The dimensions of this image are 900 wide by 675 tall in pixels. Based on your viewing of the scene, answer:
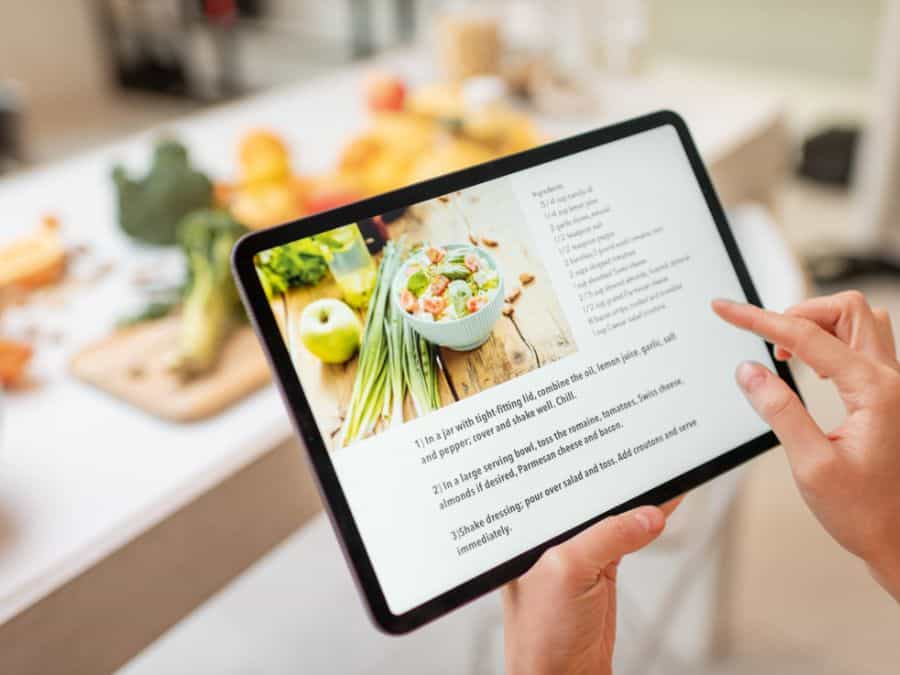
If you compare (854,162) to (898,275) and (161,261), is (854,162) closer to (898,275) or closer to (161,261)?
(898,275)

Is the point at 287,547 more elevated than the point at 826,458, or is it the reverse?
the point at 826,458

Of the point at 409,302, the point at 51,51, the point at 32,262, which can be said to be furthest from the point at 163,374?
the point at 51,51

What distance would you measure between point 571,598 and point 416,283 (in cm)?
22

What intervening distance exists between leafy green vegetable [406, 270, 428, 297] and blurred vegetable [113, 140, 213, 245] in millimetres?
628

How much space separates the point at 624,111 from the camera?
1.51m

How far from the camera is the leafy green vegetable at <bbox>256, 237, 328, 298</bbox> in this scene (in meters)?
0.51

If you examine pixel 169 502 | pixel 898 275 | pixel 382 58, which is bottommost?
pixel 898 275

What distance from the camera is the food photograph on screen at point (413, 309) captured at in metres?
0.52

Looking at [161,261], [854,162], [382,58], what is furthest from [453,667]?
[854,162]

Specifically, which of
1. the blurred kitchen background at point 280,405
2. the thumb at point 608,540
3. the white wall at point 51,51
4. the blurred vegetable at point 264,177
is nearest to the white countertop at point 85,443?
the blurred kitchen background at point 280,405

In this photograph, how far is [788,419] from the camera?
0.55 meters

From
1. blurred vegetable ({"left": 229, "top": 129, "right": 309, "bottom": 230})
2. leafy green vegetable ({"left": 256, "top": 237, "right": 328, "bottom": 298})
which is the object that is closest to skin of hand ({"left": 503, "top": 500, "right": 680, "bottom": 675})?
leafy green vegetable ({"left": 256, "top": 237, "right": 328, "bottom": 298})

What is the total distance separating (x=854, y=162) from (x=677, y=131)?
2.54m

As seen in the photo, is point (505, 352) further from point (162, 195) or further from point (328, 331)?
point (162, 195)
